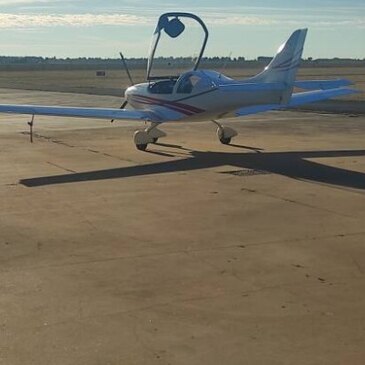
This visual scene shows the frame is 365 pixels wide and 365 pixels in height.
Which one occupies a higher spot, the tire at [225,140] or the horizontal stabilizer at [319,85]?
the horizontal stabilizer at [319,85]

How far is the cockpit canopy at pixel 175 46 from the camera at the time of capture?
17.1 m

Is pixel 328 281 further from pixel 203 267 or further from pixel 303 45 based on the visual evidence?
pixel 303 45

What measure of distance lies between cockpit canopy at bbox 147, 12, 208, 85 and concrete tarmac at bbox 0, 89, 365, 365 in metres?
4.16

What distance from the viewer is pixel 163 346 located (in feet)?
15.4

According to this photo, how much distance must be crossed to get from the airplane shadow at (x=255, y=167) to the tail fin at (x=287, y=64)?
185 cm

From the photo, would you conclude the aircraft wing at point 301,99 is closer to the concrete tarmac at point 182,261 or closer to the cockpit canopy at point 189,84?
the cockpit canopy at point 189,84

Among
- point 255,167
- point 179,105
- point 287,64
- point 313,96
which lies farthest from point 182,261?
point 313,96

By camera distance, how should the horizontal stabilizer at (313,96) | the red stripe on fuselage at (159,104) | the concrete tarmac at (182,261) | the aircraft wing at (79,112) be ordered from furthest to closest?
→ the horizontal stabilizer at (313,96)
the red stripe on fuselage at (159,104)
the aircraft wing at (79,112)
the concrete tarmac at (182,261)

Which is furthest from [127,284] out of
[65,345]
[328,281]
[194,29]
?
[194,29]

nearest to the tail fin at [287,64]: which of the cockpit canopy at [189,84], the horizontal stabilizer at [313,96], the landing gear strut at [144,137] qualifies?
the cockpit canopy at [189,84]

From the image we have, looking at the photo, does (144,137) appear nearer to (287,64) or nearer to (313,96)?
(287,64)

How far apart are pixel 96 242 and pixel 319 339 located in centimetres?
349

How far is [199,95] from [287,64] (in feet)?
7.70

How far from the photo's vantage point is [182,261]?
6781mm
